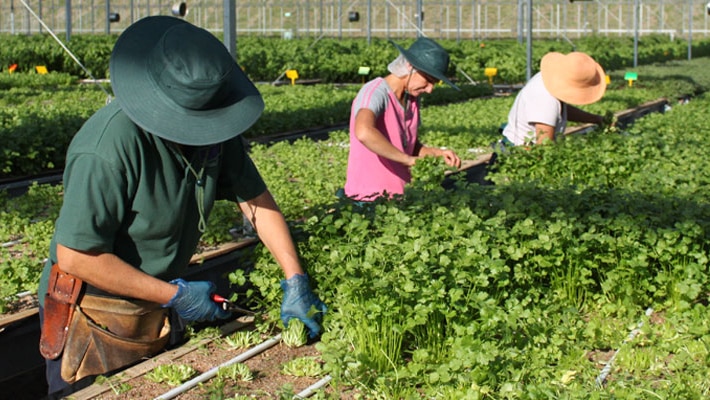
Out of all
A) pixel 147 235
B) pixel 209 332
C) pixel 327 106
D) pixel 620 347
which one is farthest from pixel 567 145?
pixel 327 106

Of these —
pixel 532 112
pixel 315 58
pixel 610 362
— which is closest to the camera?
pixel 610 362

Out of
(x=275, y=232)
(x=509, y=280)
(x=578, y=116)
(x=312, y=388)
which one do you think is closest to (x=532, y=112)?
(x=578, y=116)

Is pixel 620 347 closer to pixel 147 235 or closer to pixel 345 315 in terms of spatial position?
pixel 345 315

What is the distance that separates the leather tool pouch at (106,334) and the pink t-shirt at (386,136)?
165 centimetres

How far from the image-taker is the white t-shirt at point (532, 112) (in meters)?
5.82

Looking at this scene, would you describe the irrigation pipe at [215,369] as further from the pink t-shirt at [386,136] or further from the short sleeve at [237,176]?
the pink t-shirt at [386,136]

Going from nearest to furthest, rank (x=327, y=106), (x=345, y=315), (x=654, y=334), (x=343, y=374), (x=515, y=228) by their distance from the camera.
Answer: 1. (x=343, y=374)
2. (x=345, y=315)
3. (x=654, y=334)
4. (x=515, y=228)
5. (x=327, y=106)

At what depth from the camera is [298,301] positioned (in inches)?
124

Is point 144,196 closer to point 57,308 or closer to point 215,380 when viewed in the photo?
point 57,308

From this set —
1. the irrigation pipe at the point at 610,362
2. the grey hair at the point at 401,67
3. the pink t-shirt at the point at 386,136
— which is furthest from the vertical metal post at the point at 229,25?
the irrigation pipe at the point at 610,362

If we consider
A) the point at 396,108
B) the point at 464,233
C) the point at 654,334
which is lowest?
the point at 654,334

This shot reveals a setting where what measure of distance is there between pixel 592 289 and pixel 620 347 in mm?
873

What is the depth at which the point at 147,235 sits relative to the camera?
2.73m

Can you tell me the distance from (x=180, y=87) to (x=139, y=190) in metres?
0.33
